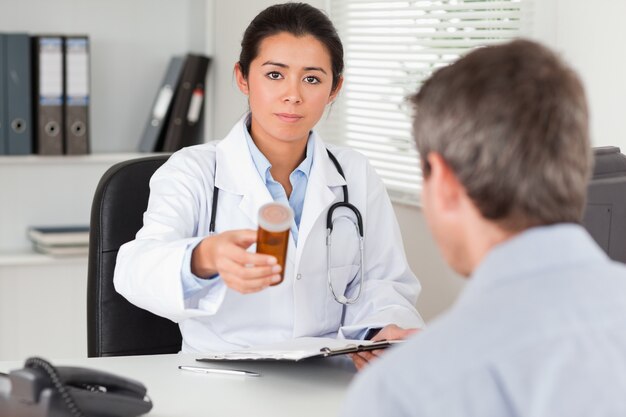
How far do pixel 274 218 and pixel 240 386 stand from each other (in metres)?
0.30

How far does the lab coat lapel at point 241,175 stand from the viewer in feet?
6.28

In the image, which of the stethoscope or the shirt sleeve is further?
the stethoscope

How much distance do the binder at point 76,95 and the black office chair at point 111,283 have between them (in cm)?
142

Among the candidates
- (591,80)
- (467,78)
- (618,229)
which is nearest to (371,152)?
(591,80)

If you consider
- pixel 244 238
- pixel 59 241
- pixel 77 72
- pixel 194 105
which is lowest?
pixel 59 241

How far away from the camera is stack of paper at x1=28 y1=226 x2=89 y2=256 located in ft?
10.8

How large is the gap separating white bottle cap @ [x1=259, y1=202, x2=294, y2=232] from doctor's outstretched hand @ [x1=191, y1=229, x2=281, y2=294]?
0.28 feet

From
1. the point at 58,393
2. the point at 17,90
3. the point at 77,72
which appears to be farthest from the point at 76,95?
the point at 58,393

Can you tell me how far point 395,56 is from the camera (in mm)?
2797

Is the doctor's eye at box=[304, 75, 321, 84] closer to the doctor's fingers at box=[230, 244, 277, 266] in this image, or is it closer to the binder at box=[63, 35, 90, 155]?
the doctor's fingers at box=[230, 244, 277, 266]

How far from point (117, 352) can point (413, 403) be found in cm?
127

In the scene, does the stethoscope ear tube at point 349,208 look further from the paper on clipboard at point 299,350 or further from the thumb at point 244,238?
the thumb at point 244,238

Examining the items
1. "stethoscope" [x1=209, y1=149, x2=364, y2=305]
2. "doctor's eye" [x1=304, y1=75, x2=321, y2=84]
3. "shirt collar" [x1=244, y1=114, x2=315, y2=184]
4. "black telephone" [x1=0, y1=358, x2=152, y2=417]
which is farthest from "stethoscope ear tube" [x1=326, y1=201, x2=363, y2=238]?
"black telephone" [x1=0, y1=358, x2=152, y2=417]

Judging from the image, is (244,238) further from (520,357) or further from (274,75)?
(520,357)
